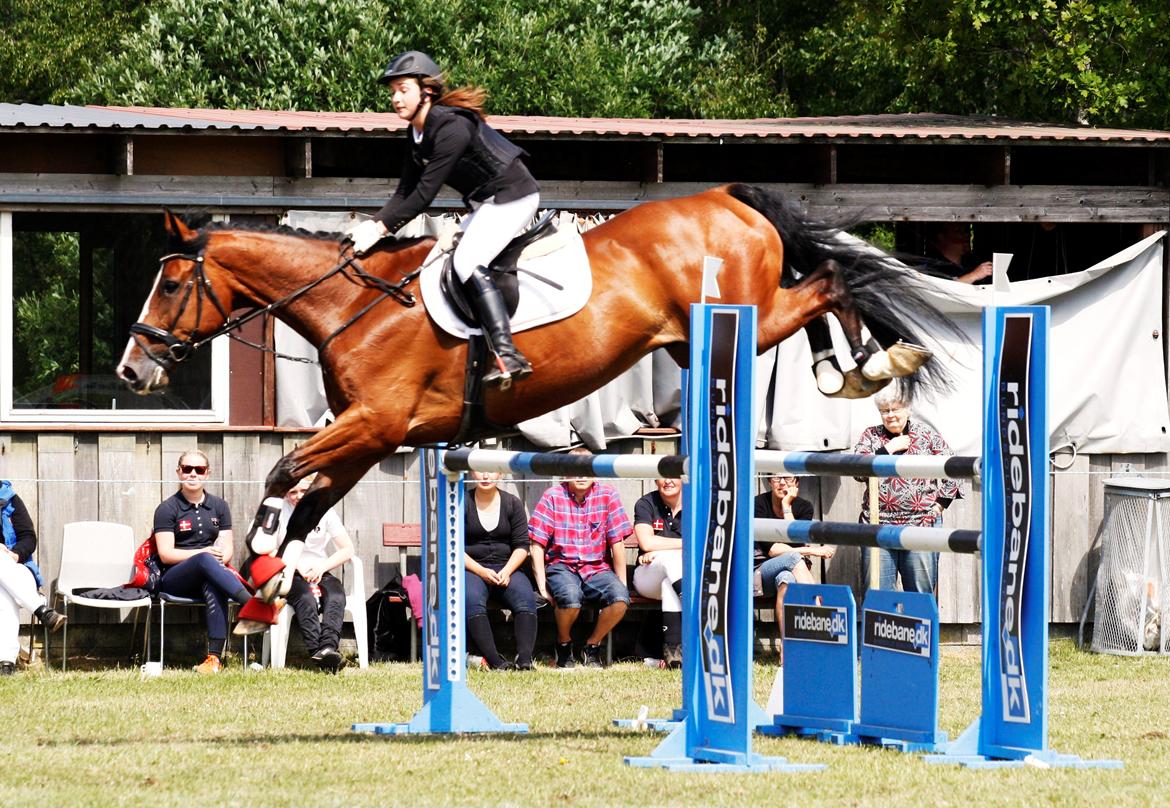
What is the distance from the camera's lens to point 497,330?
6500 millimetres

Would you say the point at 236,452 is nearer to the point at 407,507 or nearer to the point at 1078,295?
the point at 407,507

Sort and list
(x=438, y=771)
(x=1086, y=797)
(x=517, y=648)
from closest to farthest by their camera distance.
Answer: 1. (x=1086, y=797)
2. (x=438, y=771)
3. (x=517, y=648)

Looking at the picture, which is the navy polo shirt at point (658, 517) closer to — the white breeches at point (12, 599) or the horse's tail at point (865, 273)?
the horse's tail at point (865, 273)

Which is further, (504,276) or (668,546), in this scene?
(668,546)

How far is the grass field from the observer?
5.30 metres

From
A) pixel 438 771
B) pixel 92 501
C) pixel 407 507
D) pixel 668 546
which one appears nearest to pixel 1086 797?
pixel 438 771

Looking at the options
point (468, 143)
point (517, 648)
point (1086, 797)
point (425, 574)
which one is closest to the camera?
point (1086, 797)

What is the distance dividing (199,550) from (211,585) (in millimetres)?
229

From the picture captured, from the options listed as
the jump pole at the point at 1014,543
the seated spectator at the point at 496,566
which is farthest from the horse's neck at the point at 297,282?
the seated spectator at the point at 496,566

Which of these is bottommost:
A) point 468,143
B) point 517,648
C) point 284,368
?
point 517,648

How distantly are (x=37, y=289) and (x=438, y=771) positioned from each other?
19.3ft

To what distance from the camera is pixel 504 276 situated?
22.0 ft

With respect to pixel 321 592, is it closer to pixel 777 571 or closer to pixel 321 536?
pixel 321 536

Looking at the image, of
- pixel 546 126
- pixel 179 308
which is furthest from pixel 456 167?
pixel 546 126
